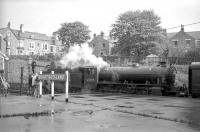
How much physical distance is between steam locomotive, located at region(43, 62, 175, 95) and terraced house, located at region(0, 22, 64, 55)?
51.4 m

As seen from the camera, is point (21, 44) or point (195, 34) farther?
point (21, 44)

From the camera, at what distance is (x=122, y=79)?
25.6 meters

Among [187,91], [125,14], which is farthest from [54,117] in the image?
[125,14]

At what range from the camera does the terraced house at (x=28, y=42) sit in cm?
8112

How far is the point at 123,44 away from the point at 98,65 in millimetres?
33046

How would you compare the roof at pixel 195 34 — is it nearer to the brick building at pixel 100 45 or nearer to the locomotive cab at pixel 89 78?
the brick building at pixel 100 45

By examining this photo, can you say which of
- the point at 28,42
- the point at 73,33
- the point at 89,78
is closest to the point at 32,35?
the point at 28,42

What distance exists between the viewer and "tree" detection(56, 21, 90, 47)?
86.8 meters

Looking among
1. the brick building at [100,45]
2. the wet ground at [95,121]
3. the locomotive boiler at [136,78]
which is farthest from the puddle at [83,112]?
the brick building at [100,45]

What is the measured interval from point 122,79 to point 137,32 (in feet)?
115

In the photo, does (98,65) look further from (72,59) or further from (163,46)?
(163,46)

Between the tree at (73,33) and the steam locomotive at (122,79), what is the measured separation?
59120 mm

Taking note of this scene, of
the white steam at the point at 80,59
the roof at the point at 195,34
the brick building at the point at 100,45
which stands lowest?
the white steam at the point at 80,59

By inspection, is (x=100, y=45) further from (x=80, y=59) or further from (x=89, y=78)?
(x=89, y=78)
